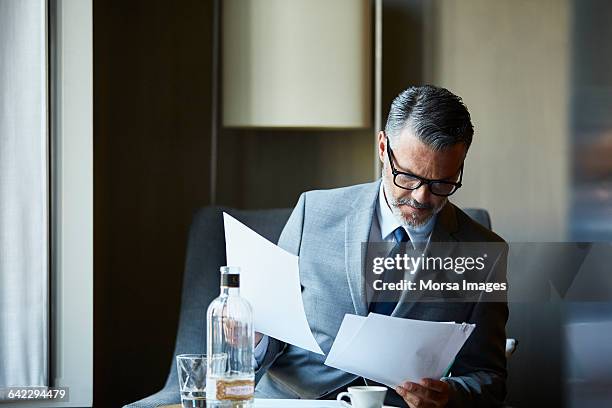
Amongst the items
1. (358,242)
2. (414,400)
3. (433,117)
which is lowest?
(414,400)

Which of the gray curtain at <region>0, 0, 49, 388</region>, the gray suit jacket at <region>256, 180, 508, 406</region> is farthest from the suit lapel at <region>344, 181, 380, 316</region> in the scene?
the gray curtain at <region>0, 0, 49, 388</region>

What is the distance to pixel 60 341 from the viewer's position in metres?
2.08

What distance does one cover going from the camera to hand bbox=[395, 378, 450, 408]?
152 cm

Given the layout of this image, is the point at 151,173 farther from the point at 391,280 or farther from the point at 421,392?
the point at 421,392

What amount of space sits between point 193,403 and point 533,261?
42.6 inches

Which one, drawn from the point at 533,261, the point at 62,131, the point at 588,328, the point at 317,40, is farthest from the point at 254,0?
the point at 588,328

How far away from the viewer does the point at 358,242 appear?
195 cm

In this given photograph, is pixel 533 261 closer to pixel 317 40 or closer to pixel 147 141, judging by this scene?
pixel 317 40

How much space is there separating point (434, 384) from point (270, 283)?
1.12 ft

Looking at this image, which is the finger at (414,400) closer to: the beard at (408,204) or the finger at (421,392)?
the finger at (421,392)

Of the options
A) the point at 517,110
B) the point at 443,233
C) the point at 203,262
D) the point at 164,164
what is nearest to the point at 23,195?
the point at 203,262

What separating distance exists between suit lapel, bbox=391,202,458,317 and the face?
0.15 ft

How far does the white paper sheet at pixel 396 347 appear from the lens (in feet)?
4.66

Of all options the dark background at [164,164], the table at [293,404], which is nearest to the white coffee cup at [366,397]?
the table at [293,404]
